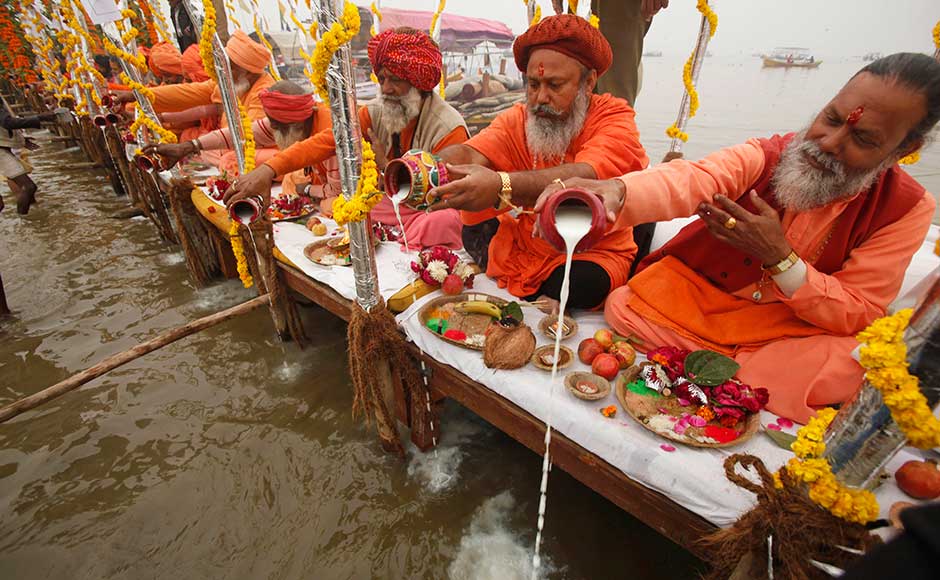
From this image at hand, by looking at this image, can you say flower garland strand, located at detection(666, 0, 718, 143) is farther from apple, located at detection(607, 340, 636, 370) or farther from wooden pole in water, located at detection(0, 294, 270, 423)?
wooden pole in water, located at detection(0, 294, 270, 423)

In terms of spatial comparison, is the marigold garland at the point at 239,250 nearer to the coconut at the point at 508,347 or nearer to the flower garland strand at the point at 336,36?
the flower garland strand at the point at 336,36

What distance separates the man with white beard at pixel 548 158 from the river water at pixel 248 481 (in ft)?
2.92

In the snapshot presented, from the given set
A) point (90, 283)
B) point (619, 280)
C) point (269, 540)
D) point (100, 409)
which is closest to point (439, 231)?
point (619, 280)

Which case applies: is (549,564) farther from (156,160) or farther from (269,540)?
(156,160)

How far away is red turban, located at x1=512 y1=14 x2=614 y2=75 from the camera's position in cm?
192

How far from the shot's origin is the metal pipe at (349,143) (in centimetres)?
161

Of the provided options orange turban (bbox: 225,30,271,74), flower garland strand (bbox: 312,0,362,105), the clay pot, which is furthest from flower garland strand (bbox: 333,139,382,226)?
orange turban (bbox: 225,30,271,74)

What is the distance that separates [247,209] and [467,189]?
1786 mm

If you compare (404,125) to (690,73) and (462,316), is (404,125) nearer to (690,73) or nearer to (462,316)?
(462,316)

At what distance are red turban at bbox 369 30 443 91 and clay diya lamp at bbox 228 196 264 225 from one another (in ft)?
4.18

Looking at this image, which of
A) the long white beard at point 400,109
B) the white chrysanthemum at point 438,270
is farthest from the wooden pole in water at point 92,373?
the long white beard at point 400,109

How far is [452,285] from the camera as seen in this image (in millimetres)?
2375

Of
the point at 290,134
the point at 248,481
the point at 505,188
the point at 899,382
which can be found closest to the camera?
the point at 899,382

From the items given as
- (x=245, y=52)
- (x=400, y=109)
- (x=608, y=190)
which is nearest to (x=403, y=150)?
(x=400, y=109)
